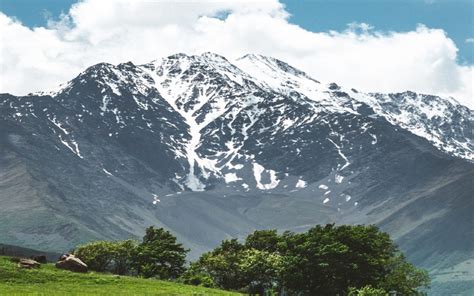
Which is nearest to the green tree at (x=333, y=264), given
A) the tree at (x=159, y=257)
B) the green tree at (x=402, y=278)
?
the green tree at (x=402, y=278)

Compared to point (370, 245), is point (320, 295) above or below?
below

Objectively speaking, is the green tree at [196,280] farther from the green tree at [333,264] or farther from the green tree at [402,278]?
the green tree at [402,278]

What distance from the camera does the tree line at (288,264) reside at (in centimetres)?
10800

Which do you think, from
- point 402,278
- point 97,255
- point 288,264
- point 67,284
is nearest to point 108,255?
point 97,255

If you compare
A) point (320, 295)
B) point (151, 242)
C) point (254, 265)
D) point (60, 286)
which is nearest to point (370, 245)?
point (320, 295)

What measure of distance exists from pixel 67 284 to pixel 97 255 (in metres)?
30.5

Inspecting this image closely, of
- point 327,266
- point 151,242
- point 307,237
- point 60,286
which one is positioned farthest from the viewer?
point 151,242

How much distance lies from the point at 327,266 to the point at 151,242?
35.2m

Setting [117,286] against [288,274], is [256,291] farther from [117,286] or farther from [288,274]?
[117,286]

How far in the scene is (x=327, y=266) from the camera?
108 m

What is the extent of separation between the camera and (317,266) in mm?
108250

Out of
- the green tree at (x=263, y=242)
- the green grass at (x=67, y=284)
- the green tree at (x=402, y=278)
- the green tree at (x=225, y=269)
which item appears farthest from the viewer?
the green tree at (x=263, y=242)

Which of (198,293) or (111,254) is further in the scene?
(111,254)

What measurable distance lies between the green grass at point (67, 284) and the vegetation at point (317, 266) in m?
24.8
